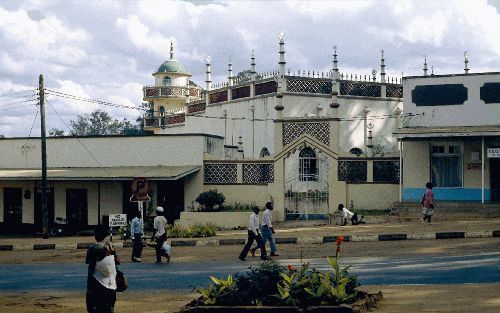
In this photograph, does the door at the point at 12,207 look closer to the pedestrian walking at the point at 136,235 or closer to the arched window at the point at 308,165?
the arched window at the point at 308,165

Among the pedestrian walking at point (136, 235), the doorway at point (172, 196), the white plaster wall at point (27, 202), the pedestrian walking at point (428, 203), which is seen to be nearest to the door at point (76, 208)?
the white plaster wall at point (27, 202)

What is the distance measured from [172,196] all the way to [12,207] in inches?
360

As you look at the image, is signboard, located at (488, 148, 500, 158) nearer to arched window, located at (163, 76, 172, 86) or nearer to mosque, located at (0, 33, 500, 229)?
mosque, located at (0, 33, 500, 229)

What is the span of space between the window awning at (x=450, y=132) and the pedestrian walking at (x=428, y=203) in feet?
8.04

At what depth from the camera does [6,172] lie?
110 ft

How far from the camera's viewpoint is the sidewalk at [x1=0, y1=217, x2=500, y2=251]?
2258 centimetres

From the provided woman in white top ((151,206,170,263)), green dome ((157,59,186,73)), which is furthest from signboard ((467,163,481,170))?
green dome ((157,59,186,73))

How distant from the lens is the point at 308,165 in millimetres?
29969

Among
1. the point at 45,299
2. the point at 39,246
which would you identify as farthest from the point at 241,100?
the point at 45,299

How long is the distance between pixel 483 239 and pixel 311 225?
26.7 ft

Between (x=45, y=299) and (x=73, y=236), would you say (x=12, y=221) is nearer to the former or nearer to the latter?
(x=73, y=236)

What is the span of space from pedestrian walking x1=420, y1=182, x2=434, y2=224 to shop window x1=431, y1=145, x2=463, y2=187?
2.48m

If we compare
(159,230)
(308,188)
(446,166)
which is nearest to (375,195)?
(308,188)

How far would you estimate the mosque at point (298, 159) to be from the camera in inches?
1101
